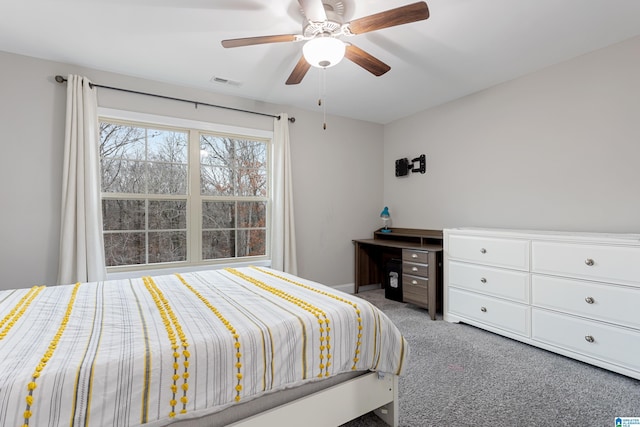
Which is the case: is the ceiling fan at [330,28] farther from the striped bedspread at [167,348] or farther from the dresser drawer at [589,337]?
the dresser drawer at [589,337]

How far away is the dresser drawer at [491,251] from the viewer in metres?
2.69

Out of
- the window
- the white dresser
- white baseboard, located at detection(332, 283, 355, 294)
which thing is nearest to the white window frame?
the window

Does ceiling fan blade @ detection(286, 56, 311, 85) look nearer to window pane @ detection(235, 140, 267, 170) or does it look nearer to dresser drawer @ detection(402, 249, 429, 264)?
window pane @ detection(235, 140, 267, 170)

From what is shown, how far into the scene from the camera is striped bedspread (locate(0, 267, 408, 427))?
3.13 ft

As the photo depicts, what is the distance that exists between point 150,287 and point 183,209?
1542 mm

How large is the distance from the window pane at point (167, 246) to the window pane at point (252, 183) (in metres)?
0.81

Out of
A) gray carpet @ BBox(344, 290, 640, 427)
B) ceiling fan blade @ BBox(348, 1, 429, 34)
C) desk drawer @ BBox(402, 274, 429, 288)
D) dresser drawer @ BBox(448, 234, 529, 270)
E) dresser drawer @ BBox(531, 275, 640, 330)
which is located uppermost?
ceiling fan blade @ BBox(348, 1, 429, 34)

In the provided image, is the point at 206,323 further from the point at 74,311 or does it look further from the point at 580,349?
the point at 580,349

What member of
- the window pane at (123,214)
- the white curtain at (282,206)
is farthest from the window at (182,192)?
the white curtain at (282,206)

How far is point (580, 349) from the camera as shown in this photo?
7.62 ft

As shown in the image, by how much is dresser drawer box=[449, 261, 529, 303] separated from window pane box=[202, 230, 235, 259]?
2.41 metres

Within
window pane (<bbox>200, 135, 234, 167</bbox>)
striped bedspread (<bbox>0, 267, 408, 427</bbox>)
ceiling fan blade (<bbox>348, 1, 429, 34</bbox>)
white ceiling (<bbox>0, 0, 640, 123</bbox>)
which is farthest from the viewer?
window pane (<bbox>200, 135, 234, 167</bbox>)

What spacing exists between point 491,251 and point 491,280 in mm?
266

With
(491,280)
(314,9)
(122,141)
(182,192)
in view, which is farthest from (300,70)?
(491,280)
